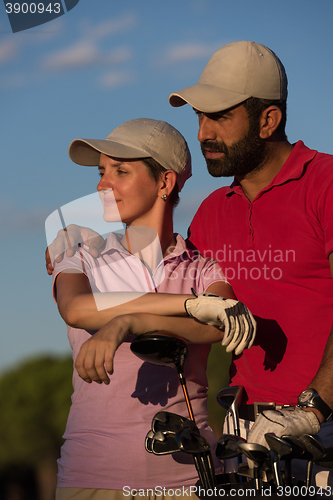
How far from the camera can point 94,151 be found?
2312 mm

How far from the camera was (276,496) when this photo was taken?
1398mm

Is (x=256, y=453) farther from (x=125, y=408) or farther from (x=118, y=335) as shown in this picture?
(x=125, y=408)

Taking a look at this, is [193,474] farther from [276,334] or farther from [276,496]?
[276,334]

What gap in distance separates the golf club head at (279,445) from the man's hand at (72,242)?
1.00 meters

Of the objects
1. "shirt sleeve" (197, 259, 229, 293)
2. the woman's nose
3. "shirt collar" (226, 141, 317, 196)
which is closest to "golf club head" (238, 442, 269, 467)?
"shirt sleeve" (197, 259, 229, 293)

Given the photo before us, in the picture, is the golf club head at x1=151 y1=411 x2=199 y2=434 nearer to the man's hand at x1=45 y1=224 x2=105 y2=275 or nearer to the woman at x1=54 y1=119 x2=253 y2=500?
the woman at x1=54 y1=119 x2=253 y2=500

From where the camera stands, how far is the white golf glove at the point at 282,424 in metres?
1.51

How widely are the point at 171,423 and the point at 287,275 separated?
104 centimetres

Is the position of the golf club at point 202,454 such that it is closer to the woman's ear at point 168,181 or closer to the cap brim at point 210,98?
the woman's ear at point 168,181

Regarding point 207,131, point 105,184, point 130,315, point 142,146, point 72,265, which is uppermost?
point 207,131

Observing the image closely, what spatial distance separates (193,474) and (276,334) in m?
0.72

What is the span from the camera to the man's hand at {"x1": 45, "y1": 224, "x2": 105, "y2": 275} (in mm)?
2098

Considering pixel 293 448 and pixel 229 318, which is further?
pixel 229 318

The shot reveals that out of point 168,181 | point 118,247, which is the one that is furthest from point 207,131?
point 118,247
